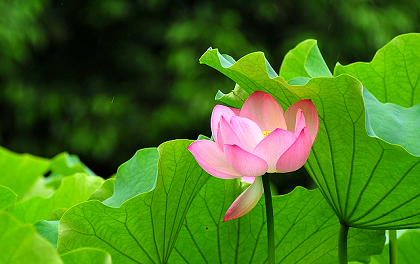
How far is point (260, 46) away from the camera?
14.2 feet

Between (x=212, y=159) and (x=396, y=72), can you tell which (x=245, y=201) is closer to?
(x=212, y=159)

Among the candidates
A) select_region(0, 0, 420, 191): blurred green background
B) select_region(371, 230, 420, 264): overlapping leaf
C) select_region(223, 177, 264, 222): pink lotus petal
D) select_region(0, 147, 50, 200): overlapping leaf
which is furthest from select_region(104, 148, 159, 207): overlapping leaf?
select_region(0, 0, 420, 191): blurred green background

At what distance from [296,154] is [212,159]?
63 mm

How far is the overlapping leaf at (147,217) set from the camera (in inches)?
15.9

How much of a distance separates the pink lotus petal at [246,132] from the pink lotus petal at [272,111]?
0.10ft

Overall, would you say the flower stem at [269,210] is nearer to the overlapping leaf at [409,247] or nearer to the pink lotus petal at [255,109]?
the pink lotus petal at [255,109]

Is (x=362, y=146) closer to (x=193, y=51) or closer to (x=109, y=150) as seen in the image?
(x=193, y=51)

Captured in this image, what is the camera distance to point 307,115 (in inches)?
13.9

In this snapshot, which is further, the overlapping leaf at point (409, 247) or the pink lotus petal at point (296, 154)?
the overlapping leaf at point (409, 247)

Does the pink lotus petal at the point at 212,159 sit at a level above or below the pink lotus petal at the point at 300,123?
below

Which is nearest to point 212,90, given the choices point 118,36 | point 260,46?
point 260,46

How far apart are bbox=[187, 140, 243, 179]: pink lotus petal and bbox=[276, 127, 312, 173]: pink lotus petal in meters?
0.04

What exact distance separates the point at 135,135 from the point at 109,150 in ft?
0.98

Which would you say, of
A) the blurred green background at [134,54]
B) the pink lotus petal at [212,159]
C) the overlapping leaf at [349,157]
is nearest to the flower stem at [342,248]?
the overlapping leaf at [349,157]
